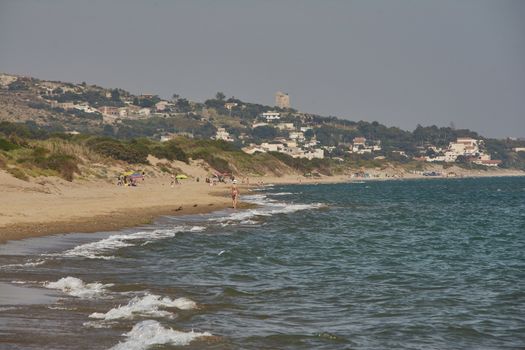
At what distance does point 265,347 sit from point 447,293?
7.71 metres

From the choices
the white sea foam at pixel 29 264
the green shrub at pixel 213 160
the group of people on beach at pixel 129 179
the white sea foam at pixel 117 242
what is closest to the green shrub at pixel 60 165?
the group of people on beach at pixel 129 179

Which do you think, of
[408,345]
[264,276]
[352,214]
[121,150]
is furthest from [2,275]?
[121,150]

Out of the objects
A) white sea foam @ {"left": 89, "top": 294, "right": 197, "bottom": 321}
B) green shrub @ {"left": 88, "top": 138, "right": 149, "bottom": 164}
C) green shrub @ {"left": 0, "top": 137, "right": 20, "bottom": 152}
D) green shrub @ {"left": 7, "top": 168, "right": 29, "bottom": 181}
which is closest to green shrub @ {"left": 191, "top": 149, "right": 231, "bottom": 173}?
green shrub @ {"left": 88, "top": 138, "right": 149, "bottom": 164}

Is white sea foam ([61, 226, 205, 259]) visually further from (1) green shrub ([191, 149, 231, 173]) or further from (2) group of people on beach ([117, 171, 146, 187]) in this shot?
(1) green shrub ([191, 149, 231, 173])

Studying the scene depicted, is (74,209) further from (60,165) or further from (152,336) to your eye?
(60,165)

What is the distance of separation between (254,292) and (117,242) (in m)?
9.20

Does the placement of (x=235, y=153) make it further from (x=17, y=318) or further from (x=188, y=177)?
(x=17, y=318)

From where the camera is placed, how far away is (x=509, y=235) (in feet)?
124

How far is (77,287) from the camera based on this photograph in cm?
1636

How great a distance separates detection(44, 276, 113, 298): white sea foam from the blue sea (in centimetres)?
2

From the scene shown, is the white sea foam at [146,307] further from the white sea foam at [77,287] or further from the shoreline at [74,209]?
the shoreline at [74,209]

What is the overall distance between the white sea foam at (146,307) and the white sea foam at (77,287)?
1068 mm

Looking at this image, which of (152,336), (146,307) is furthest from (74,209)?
(152,336)

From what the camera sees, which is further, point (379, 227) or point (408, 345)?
point (379, 227)
